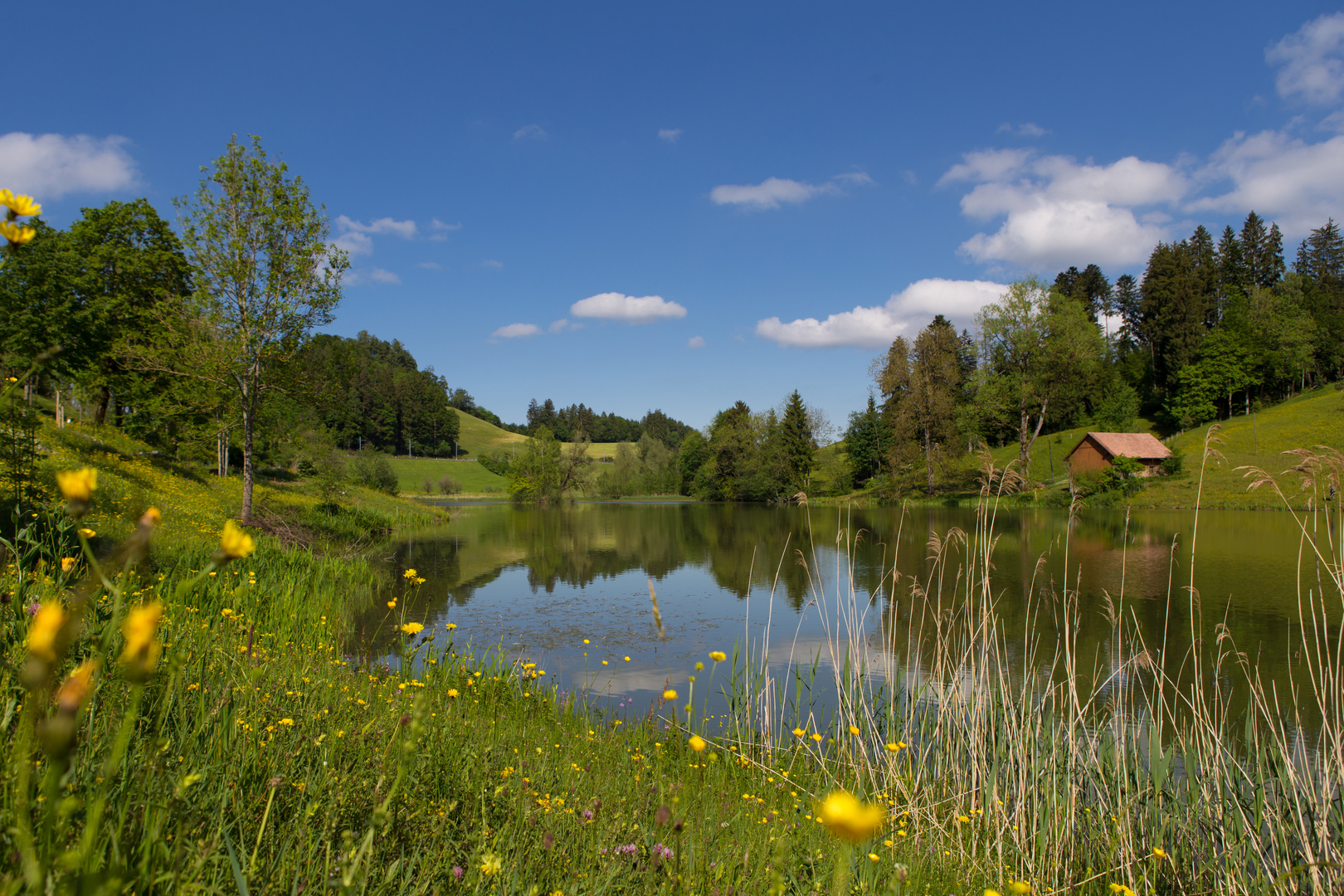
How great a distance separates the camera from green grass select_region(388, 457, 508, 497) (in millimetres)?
60250

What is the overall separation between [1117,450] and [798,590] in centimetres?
3076

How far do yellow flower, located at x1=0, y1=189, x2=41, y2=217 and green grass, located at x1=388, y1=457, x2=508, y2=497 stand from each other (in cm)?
5892

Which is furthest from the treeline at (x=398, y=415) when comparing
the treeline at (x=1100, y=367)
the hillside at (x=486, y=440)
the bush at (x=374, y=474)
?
the treeline at (x=1100, y=367)

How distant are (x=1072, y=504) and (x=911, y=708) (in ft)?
7.11

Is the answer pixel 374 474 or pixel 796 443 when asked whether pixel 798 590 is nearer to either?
pixel 374 474

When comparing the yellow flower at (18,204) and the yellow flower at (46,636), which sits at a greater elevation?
the yellow flower at (18,204)

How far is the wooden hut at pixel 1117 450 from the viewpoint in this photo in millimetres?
34000

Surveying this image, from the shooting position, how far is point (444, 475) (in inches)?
2630

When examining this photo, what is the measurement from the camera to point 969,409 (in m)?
40.2

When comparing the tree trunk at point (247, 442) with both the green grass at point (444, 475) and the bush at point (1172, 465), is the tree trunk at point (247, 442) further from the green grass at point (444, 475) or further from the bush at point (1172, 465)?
the green grass at point (444, 475)

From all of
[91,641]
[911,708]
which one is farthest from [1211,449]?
[91,641]

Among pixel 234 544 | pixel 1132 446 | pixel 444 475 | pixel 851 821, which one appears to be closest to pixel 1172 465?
pixel 1132 446

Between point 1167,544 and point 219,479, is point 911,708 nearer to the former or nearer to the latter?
point 1167,544

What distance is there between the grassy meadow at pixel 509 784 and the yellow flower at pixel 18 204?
56 centimetres
